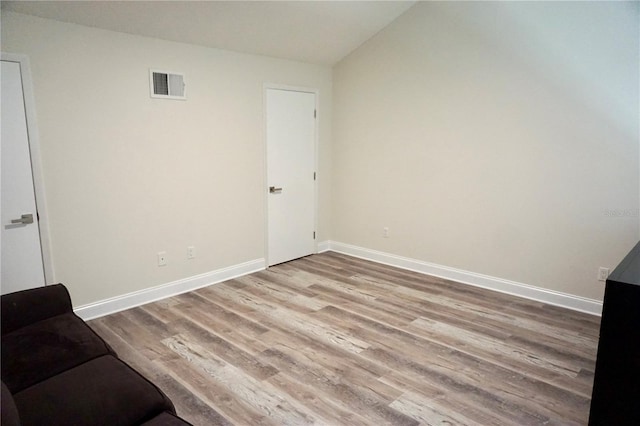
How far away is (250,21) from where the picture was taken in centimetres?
362

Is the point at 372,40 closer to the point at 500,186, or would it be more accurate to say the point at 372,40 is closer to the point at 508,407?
the point at 500,186

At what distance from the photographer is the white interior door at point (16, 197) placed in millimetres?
2781

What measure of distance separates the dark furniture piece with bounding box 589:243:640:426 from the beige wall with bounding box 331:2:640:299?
6.80ft

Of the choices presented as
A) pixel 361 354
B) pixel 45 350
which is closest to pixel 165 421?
pixel 45 350

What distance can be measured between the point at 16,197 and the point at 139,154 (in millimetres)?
Result: 963

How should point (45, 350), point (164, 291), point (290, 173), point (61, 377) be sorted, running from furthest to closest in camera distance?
point (290, 173) → point (164, 291) → point (45, 350) → point (61, 377)

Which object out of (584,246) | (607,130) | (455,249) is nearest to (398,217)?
(455,249)

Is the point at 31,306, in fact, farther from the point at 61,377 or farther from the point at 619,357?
the point at 619,357

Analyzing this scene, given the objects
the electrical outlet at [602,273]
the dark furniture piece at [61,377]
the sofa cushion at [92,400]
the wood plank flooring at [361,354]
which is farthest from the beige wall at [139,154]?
the electrical outlet at [602,273]

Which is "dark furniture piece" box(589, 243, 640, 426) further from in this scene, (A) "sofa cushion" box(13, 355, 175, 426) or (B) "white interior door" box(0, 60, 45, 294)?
(B) "white interior door" box(0, 60, 45, 294)

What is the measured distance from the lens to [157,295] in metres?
3.77

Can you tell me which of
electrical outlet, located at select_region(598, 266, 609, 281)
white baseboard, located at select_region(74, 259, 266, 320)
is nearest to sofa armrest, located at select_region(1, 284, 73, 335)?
white baseboard, located at select_region(74, 259, 266, 320)

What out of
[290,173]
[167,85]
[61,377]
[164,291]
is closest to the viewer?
[61,377]

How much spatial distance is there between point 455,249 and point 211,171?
274 centimetres
